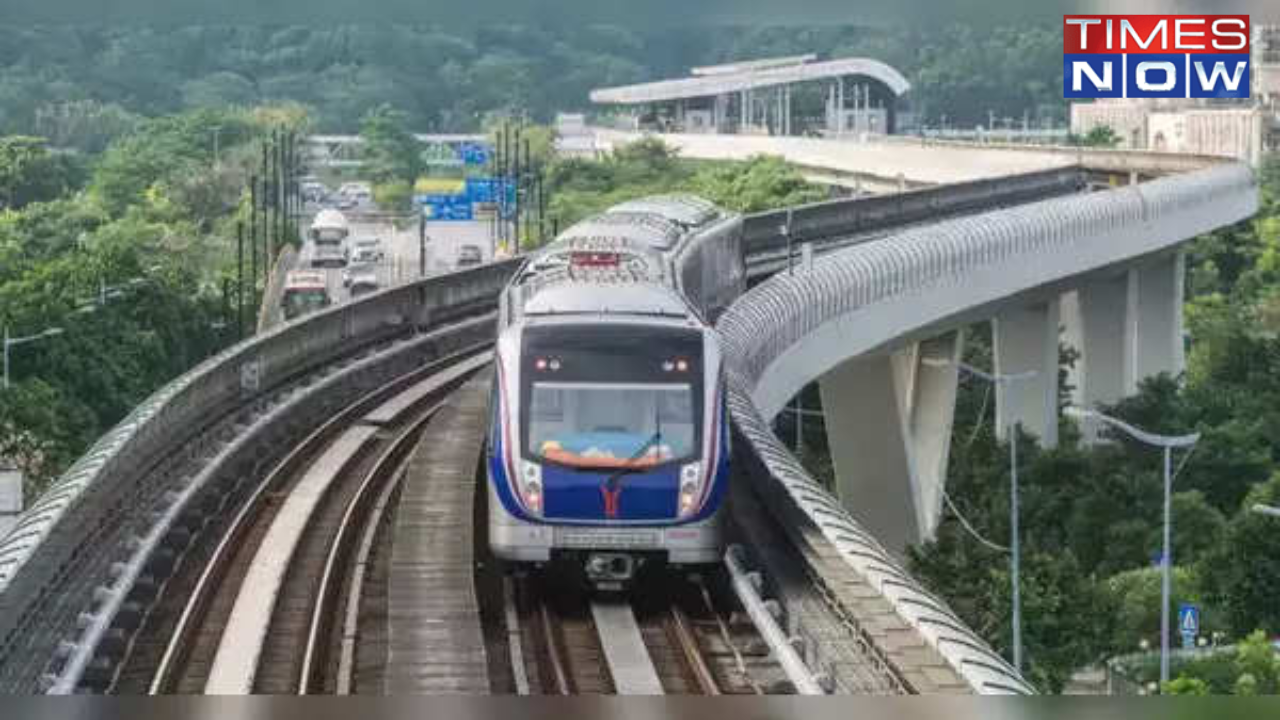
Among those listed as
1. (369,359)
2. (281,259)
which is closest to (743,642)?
(369,359)

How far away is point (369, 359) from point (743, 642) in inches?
454

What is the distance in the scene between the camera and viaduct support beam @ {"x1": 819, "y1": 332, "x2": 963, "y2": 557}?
2995 cm

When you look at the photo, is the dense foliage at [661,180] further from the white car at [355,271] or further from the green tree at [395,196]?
the white car at [355,271]

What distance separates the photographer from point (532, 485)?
10.0m

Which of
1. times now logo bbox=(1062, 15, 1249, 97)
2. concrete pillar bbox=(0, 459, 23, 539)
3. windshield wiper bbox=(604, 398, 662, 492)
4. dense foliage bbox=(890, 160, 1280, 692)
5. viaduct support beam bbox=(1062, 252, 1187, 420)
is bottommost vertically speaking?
dense foliage bbox=(890, 160, 1280, 692)

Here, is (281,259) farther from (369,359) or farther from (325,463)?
(325,463)

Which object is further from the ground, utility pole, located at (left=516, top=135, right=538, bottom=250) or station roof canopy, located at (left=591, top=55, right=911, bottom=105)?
station roof canopy, located at (left=591, top=55, right=911, bottom=105)

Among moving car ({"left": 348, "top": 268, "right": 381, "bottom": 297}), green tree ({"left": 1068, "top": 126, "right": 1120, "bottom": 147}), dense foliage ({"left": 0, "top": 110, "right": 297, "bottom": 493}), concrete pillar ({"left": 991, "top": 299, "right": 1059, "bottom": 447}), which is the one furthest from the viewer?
green tree ({"left": 1068, "top": 126, "right": 1120, "bottom": 147})

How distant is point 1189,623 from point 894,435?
10125 millimetres

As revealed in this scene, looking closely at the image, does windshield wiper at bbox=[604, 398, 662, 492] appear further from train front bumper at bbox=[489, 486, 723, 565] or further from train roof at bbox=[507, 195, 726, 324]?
train roof at bbox=[507, 195, 726, 324]

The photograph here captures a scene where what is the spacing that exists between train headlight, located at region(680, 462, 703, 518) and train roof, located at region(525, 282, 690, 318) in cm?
73

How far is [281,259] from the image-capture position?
42375mm

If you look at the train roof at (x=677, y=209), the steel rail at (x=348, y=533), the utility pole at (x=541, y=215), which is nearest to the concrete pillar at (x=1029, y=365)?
the utility pole at (x=541, y=215)

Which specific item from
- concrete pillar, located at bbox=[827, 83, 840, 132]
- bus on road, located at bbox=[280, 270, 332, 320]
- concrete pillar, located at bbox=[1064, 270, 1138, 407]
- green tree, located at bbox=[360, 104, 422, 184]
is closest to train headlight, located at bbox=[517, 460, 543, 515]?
bus on road, located at bbox=[280, 270, 332, 320]
